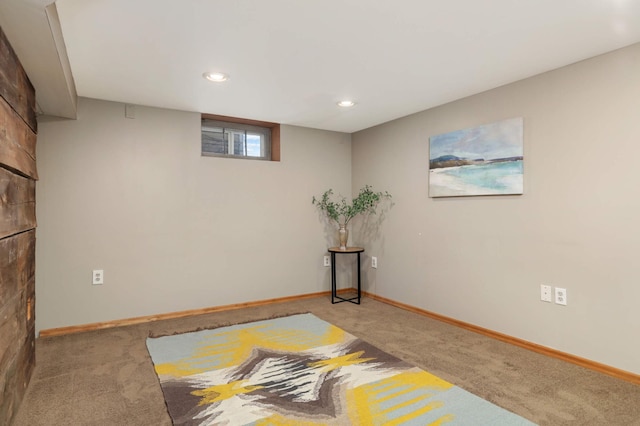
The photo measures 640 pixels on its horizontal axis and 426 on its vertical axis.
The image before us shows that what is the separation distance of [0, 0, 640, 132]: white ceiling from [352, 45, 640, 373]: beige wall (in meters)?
0.23

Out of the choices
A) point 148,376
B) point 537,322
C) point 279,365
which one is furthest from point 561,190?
point 148,376

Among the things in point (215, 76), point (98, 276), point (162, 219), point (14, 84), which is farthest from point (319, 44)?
point (98, 276)

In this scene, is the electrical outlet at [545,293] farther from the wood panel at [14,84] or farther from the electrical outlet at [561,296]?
the wood panel at [14,84]

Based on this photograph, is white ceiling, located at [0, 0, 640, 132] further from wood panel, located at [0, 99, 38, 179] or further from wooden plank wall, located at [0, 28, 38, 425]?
wood panel, located at [0, 99, 38, 179]

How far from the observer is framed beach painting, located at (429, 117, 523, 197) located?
288 cm

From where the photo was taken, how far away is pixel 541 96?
107 inches

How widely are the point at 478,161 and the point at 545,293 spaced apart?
1.16 m

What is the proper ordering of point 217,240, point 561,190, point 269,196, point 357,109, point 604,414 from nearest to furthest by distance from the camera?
point 604,414 < point 561,190 < point 357,109 < point 217,240 < point 269,196

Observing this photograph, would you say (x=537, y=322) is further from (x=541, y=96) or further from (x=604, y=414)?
(x=541, y=96)

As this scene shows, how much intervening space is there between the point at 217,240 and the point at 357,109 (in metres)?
1.97

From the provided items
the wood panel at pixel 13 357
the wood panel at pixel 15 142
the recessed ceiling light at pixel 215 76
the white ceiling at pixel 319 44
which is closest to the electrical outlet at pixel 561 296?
the white ceiling at pixel 319 44

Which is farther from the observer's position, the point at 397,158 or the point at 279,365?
the point at 397,158

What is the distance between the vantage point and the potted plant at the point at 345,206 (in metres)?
4.27

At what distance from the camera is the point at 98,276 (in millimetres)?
3311
